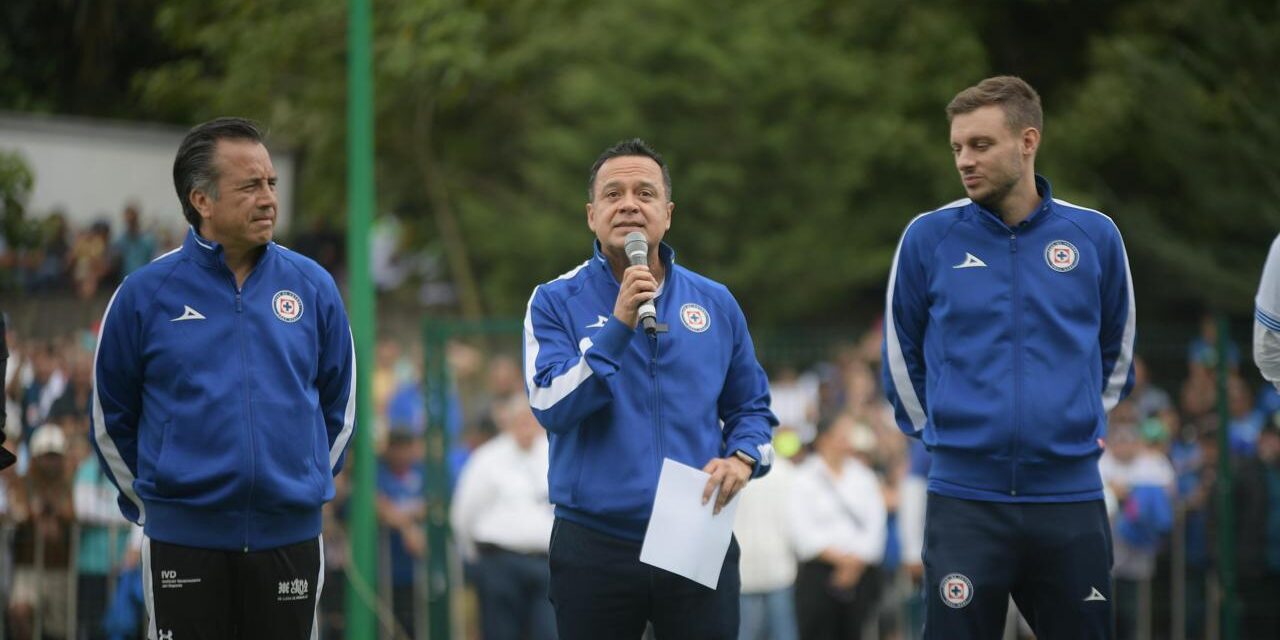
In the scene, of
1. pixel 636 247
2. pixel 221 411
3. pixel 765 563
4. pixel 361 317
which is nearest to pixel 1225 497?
pixel 765 563

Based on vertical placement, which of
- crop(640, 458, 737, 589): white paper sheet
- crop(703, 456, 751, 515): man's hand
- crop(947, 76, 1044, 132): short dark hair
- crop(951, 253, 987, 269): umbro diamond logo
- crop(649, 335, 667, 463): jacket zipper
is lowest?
crop(640, 458, 737, 589): white paper sheet

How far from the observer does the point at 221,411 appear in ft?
17.1

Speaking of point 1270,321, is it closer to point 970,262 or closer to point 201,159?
point 970,262

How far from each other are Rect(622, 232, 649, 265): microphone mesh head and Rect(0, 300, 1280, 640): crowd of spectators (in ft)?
20.5

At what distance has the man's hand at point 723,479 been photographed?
17.4ft

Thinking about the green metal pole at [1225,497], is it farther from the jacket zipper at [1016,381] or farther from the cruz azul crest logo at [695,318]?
the cruz azul crest logo at [695,318]

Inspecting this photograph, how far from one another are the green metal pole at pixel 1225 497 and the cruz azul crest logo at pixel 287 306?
7962mm

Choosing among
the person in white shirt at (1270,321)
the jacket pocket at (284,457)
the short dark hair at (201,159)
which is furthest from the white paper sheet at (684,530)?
the person in white shirt at (1270,321)

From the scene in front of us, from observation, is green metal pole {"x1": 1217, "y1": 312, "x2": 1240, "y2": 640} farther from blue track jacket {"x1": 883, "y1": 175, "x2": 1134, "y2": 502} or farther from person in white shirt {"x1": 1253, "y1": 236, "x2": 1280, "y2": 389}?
blue track jacket {"x1": 883, "y1": 175, "x2": 1134, "y2": 502}

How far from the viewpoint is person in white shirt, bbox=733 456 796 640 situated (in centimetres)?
1142

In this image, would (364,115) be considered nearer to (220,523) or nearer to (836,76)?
(220,523)

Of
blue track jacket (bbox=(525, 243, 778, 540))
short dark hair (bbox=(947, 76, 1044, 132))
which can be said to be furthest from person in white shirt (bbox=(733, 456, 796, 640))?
short dark hair (bbox=(947, 76, 1044, 132))

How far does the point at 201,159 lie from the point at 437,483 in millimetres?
6932

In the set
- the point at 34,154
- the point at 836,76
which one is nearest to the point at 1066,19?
the point at 836,76
